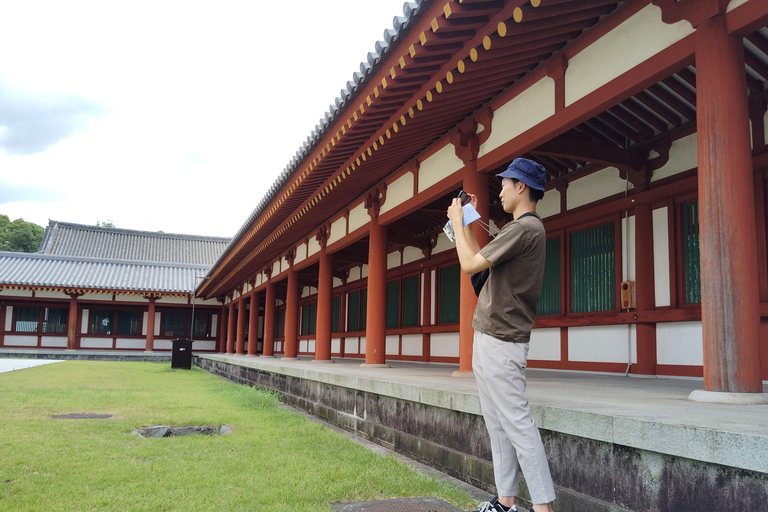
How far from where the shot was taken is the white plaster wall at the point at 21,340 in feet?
87.1

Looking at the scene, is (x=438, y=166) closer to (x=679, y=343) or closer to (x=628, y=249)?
(x=628, y=249)

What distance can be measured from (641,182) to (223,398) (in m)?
6.77

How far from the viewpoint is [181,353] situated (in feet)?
61.8

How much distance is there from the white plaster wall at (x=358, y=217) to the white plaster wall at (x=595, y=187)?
339 centimetres

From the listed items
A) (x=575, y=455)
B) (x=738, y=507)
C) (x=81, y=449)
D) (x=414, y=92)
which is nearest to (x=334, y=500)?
(x=575, y=455)

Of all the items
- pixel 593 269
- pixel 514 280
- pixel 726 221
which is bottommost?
pixel 514 280

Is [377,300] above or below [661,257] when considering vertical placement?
below

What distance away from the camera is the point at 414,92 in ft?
19.4

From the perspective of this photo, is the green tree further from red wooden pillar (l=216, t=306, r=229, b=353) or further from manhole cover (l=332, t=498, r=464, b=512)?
manhole cover (l=332, t=498, r=464, b=512)

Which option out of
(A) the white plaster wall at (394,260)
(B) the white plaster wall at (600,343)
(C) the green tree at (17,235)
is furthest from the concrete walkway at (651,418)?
(C) the green tree at (17,235)

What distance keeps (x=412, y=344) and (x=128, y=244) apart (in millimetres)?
31284

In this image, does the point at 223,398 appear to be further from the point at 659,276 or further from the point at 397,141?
the point at 659,276

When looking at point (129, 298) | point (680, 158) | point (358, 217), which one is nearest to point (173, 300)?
point (129, 298)

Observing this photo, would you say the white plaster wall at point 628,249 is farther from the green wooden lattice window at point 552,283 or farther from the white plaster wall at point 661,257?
the green wooden lattice window at point 552,283
